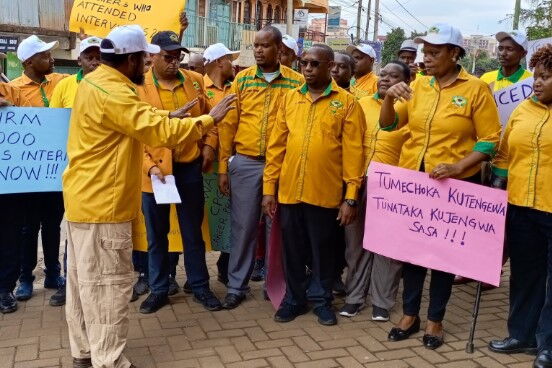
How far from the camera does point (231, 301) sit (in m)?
4.79

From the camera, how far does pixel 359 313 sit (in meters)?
4.72

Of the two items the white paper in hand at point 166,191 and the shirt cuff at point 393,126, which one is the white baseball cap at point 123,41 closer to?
the white paper in hand at point 166,191

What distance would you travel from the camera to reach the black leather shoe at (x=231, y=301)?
4.77 meters

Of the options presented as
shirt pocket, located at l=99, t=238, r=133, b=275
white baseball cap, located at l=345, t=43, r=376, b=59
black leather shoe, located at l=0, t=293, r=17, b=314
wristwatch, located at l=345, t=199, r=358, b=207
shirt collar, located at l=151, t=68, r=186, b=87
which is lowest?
black leather shoe, located at l=0, t=293, r=17, b=314

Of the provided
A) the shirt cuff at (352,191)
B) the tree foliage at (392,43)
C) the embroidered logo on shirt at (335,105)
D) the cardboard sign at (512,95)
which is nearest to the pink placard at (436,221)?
the shirt cuff at (352,191)

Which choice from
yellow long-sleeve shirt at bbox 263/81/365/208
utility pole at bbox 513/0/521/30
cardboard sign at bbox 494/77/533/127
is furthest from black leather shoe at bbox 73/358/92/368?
utility pole at bbox 513/0/521/30

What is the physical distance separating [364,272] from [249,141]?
1.42 m

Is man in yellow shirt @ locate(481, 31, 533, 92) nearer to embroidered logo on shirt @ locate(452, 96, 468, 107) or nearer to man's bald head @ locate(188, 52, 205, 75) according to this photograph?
embroidered logo on shirt @ locate(452, 96, 468, 107)

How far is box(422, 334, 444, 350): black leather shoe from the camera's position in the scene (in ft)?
13.3

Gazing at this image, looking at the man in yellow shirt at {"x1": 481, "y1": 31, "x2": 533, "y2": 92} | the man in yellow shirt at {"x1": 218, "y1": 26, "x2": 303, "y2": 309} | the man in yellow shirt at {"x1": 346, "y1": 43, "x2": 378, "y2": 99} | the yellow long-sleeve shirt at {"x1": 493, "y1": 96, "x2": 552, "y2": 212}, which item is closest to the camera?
the yellow long-sleeve shirt at {"x1": 493, "y1": 96, "x2": 552, "y2": 212}

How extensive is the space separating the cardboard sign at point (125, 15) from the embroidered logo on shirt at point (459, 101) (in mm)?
2435

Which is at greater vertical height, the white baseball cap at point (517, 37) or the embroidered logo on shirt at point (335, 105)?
the white baseball cap at point (517, 37)

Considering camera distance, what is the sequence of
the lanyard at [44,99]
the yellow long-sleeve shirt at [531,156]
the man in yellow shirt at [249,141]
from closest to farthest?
the yellow long-sleeve shirt at [531,156] → the man in yellow shirt at [249,141] → the lanyard at [44,99]

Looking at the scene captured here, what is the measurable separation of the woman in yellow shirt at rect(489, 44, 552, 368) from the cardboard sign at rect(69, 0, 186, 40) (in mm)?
2872
